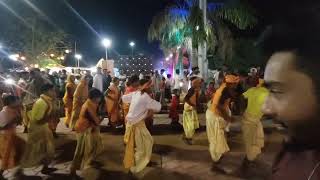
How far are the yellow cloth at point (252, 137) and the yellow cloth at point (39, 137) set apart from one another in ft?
11.5

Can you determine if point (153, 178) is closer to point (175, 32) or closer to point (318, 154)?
point (318, 154)

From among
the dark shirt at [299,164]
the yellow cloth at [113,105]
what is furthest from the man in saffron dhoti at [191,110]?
the dark shirt at [299,164]

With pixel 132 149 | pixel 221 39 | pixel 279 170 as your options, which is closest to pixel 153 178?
pixel 132 149

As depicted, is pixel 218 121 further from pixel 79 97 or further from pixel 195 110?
pixel 79 97

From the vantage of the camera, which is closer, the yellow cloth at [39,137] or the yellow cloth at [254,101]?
the yellow cloth at [254,101]

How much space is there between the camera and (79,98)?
12.0 meters

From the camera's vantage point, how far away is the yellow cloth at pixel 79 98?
11.8 m

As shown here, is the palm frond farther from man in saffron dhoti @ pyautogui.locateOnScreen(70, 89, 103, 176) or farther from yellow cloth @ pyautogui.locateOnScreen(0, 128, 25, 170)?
yellow cloth @ pyautogui.locateOnScreen(0, 128, 25, 170)

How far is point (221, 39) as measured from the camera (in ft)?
61.7

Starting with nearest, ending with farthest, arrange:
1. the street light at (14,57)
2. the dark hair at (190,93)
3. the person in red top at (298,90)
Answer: the person in red top at (298,90) → the dark hair at (190,93) → the street light at (14,57)

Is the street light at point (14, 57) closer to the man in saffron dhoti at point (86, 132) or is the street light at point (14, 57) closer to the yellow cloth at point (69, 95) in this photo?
the yellow cloth at point (69, 95)

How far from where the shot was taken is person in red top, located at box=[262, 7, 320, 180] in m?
1.61

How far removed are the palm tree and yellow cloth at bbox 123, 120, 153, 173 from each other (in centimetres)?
934

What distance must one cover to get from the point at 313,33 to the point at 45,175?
701 cm
